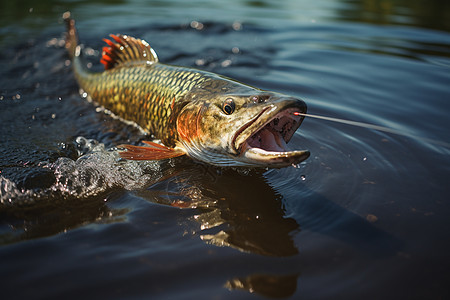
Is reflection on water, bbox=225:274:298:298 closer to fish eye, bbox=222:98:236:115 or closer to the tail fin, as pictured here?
fish eye, bbox=222:98:236:115

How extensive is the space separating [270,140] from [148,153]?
1.14 m

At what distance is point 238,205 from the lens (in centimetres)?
310

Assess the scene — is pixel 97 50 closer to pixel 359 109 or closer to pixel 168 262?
pixel 359 109

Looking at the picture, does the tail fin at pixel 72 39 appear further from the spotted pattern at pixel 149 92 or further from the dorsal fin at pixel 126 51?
the dorsal fin at pixel 126 51

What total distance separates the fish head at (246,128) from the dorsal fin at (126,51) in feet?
4.84

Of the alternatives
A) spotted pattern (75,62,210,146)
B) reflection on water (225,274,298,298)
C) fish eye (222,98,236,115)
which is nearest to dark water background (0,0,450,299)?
reflection on water (225,274,298,298)

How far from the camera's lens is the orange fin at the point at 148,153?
137 inches

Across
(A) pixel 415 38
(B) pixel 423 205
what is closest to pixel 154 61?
(B) pixel 423 205

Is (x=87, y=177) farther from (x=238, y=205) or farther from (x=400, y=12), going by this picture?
(x=400, y=12)

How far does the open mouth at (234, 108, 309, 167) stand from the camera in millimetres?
2705

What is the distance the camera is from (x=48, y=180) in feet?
10.8

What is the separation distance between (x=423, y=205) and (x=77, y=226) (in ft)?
8.61

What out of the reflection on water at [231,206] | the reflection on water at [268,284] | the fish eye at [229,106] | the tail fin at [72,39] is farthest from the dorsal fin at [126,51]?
the reflection on water at [268,284]

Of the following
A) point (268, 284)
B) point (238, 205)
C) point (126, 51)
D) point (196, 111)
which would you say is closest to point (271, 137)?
point (238, 205)
